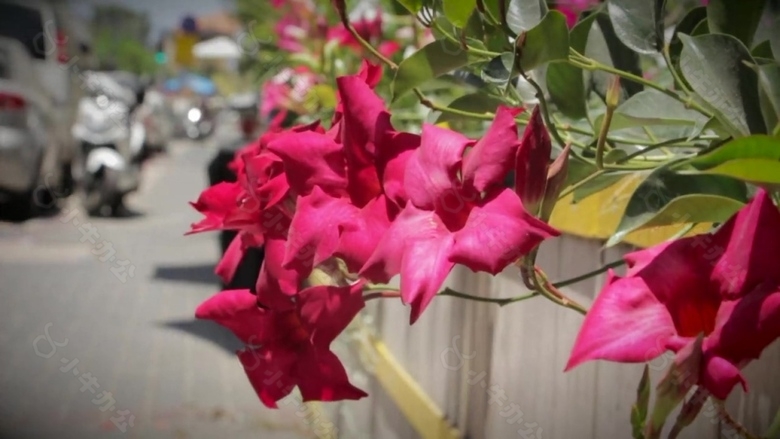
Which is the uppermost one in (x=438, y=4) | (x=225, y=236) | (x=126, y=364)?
(x=438, y=4)

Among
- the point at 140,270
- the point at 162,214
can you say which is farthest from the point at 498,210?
the point at 162,214

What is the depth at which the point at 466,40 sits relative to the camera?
0.49 metres

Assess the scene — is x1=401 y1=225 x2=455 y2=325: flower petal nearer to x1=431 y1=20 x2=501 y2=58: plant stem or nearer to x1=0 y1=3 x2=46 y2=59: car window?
x1=431 y1=20 x2=501 y2=58: plant stem

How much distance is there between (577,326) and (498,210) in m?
0.42

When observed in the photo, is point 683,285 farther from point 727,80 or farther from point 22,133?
point 22,133

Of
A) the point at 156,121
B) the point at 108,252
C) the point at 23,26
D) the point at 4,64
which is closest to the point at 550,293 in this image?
the point at 108,252

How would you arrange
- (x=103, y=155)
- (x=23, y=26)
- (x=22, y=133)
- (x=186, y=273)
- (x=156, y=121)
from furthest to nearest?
(x=156, y=121) → (x=103, y=155) → (x=23, y=26) → (x=22, y=133) → (x=186, y=273)

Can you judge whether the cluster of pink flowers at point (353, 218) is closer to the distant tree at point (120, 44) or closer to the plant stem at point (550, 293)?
the plant stem at point (550, 293)

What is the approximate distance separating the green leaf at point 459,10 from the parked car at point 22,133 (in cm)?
578

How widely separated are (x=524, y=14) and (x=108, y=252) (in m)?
5.04

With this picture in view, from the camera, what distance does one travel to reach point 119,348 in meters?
3.44

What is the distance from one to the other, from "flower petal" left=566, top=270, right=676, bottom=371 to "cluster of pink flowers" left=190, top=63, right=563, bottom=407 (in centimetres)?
3

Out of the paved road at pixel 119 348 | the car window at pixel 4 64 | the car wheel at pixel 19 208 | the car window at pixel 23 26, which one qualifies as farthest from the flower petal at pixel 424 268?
the car wheel at pixel 19 208

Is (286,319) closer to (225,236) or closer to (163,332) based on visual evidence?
(225,236)
